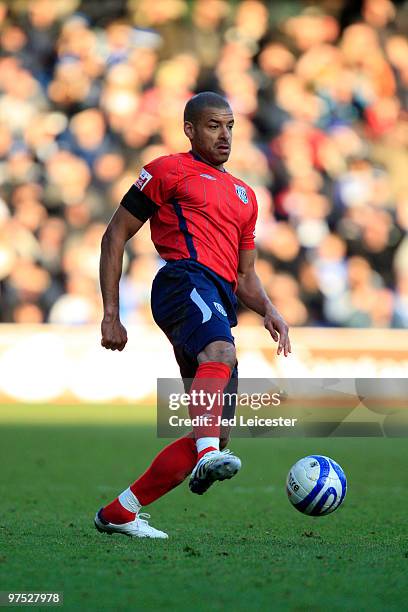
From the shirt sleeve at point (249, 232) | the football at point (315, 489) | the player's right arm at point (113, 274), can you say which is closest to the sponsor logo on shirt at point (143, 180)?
the player's right arm at point (113, 274)

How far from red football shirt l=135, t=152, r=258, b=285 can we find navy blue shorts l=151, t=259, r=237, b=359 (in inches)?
2.8

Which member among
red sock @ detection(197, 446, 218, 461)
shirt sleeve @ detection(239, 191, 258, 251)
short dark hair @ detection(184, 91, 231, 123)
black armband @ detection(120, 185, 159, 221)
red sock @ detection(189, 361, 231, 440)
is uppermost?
short dark hair @ detection(184, 91, 231, 123)

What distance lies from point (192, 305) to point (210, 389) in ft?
1.33

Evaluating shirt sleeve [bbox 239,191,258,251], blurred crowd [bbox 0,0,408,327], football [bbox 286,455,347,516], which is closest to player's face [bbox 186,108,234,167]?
shirt sleeve [bbox 239,191,258,251]

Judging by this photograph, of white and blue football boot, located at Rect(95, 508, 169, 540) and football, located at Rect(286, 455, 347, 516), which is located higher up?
football, located at Rect(286, 455, 347, 516)

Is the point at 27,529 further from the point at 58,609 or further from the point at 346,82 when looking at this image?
the point at 346,82

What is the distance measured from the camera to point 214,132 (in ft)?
17.3

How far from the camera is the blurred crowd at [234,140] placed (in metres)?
14.4

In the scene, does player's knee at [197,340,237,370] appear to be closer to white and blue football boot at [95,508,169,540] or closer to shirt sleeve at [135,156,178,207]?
shirt sleeve at [135,156,178,207]

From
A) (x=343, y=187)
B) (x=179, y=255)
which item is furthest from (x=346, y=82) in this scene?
(x=179, y=255)

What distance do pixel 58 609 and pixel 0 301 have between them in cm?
1083

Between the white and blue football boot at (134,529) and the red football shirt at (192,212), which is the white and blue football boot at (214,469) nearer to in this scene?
the white and blue football boot at (134,529)

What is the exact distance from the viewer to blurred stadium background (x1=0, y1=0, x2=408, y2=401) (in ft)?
44.3

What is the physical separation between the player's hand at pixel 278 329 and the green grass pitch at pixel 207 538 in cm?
87
